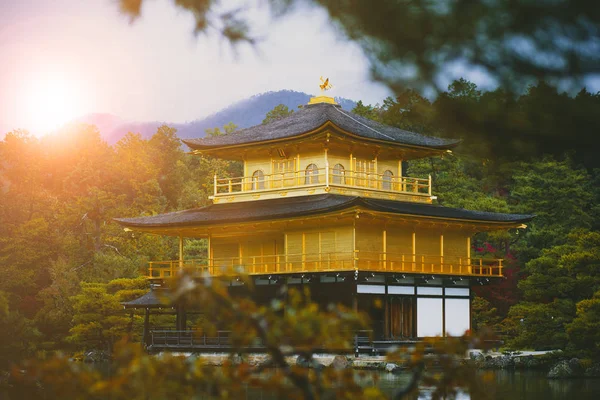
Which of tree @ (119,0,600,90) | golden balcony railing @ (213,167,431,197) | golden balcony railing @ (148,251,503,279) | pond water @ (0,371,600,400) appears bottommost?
pond water @ (0,371,600,400)

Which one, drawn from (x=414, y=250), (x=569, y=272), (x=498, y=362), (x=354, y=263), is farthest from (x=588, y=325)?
(x=354, y=263)

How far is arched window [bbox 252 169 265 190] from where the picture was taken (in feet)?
114

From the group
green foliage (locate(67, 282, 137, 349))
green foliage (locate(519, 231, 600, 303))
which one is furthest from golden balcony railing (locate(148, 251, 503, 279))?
green foliage (locate(67, 282, 137, 349))

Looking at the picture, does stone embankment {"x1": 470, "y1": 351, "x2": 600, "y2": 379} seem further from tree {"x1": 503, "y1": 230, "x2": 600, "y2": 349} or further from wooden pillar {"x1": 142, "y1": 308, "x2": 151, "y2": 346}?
wooden pillar {"x1": 142, "y1": 308, "x2": 151, "y2": 346}

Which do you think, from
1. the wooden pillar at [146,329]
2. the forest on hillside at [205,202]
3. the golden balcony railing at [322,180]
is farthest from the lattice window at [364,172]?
the wooden pillar at [146,329]

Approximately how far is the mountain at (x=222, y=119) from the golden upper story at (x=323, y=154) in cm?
8392

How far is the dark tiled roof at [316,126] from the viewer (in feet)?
110

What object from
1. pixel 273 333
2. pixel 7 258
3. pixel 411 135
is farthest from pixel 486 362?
pixel 273 333

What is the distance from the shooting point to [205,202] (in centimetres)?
5306

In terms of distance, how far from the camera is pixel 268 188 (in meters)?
34.3

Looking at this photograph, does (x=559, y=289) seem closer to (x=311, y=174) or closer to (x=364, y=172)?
(x=364, y=172)

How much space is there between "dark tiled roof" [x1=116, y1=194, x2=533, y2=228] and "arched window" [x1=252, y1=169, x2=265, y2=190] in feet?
3.21

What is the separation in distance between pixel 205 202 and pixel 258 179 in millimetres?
18348

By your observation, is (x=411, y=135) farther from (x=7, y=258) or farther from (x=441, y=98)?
(x=441, y=98)
